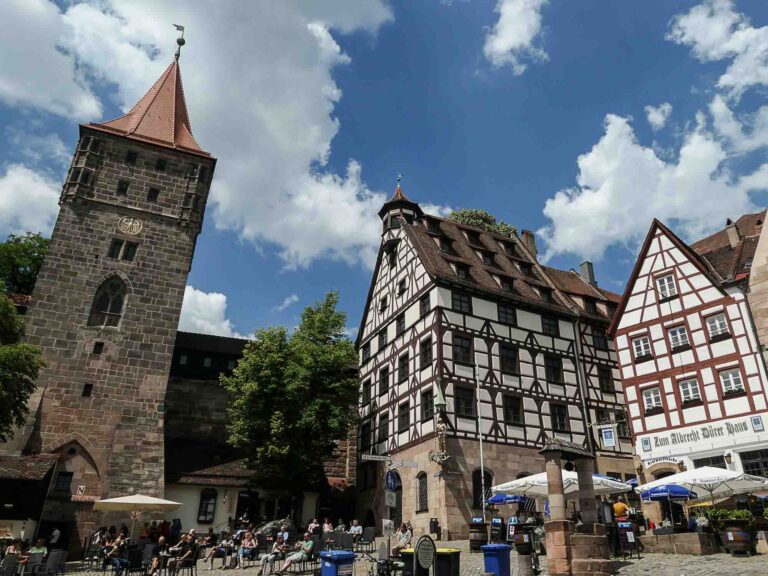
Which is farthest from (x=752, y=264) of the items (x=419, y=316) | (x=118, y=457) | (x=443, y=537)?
(x=118, y=457)

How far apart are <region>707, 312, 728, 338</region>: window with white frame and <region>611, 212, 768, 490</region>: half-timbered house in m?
0.04

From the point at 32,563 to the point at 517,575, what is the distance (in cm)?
1178

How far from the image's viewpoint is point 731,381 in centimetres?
2259

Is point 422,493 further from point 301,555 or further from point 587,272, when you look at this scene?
point 587,272

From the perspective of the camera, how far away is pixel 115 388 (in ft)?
88.8

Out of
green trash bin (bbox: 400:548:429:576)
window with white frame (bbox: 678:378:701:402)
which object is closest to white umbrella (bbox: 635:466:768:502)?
window with white frame (bbox: 678:378:701:402)

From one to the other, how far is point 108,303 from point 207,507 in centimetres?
1101

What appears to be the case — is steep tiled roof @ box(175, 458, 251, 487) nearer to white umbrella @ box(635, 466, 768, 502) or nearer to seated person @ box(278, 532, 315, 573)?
seated person @ box(278, 532, 315, 573)

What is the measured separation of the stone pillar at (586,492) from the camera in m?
13.6

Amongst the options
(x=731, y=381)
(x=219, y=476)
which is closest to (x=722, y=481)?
(x=731, y=381)

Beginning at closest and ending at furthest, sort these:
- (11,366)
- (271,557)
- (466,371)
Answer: (271,557) → (11,366) → (466,371)

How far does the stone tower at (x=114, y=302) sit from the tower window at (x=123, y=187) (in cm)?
5

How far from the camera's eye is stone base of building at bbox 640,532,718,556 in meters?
14.5

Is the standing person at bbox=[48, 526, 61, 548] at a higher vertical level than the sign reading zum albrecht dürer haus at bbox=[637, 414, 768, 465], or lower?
lower
